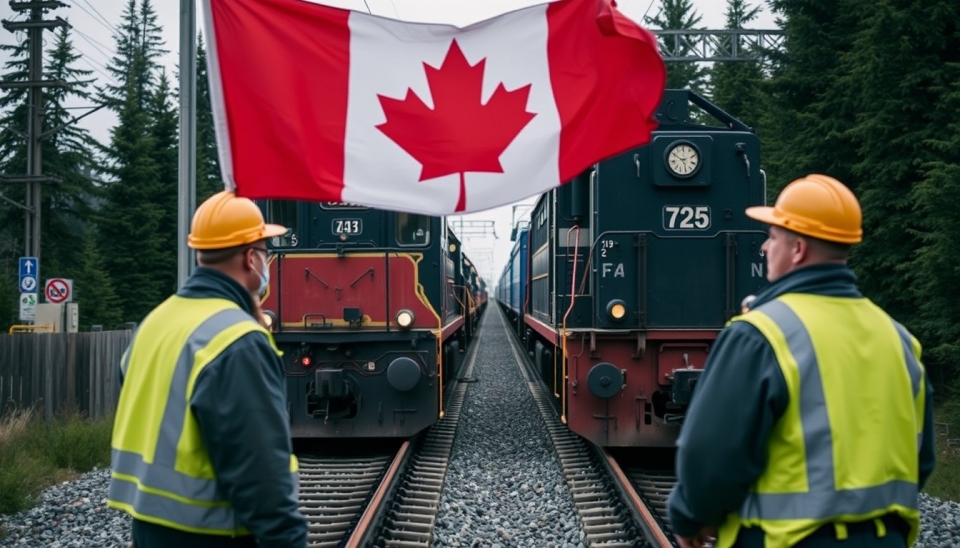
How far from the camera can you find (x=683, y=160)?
29.5ft

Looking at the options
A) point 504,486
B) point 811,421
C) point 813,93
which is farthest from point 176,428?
point 813,93

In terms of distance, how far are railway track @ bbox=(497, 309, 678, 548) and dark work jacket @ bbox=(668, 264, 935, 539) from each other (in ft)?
11.2

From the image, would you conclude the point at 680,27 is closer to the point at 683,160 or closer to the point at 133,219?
the point at 133,219

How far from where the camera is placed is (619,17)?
418 cm

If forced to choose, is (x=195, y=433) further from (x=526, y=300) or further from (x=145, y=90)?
(x=145, y=90)

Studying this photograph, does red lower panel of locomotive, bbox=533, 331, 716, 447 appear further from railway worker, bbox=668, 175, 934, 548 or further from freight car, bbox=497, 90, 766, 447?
railway worker, bbox=668, 175, 934, 548

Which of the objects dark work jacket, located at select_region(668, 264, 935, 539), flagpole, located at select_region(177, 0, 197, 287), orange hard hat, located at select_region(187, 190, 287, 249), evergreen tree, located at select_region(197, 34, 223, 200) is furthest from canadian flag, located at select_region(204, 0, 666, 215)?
evergreen tree, located at select_region(197, 34, 223, 200)

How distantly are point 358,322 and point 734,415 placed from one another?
7.46m

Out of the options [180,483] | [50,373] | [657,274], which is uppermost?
[657,274]

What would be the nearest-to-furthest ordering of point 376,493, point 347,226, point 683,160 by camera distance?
point 376,493 → point 683,160 → point 347,226

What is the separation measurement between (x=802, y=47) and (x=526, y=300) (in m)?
9.82

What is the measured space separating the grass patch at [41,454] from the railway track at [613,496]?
4.86 meters

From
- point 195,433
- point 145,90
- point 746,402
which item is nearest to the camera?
point 746,402

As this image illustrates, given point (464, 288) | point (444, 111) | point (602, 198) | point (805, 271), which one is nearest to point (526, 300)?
point (464, 288)
